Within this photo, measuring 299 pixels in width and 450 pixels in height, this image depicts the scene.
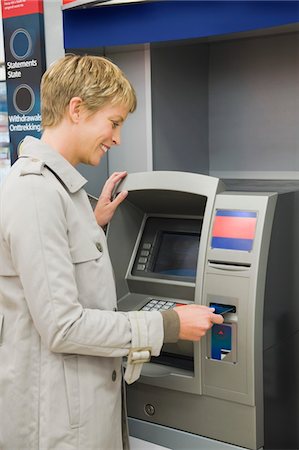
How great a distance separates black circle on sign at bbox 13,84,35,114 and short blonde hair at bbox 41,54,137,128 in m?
0.94

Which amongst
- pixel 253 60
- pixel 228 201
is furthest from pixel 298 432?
pixel 253 60

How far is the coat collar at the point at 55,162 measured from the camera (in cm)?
167

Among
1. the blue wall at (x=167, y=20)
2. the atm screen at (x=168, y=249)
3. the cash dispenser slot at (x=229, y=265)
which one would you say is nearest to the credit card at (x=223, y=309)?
the cash dispenser slot at (x=229, y=265)

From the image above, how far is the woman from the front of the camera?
1.56 metres

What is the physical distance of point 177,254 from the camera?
7.47 feet

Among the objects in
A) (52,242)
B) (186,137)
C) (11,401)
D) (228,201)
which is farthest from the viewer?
(186,137)

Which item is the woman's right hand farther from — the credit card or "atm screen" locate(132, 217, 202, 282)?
"atm screen" locate(132, 217, 202, 282)

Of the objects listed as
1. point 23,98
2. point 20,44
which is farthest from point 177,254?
point 20,44

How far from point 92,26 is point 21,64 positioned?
17.7 inches

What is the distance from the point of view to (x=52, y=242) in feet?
5.04

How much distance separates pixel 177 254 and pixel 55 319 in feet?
2.72

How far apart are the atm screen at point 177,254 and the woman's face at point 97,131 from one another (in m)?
0.64

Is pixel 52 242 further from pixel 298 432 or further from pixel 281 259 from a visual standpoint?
pixel 298 432

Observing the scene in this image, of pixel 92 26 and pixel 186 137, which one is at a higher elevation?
pixel 92 26
